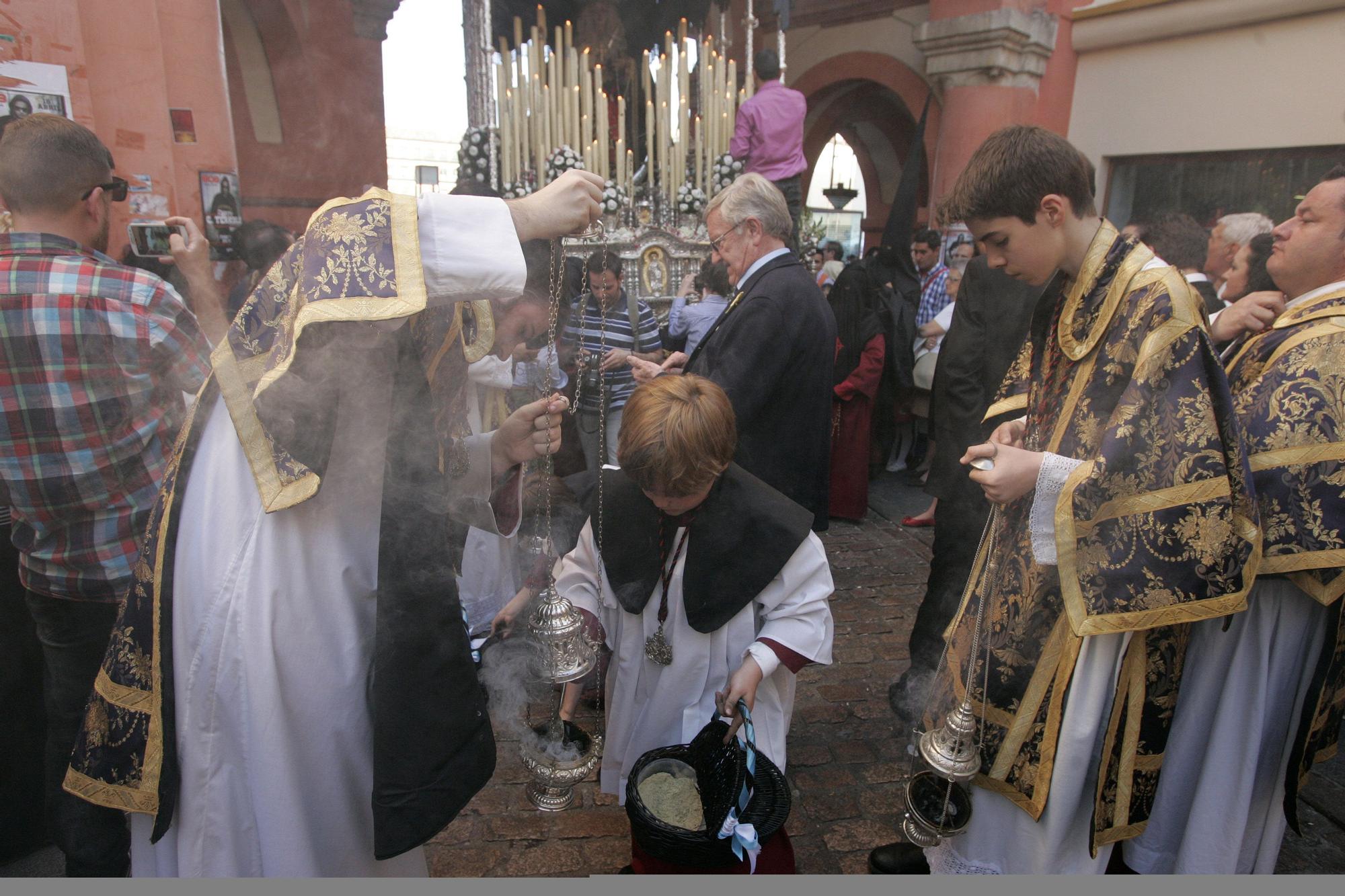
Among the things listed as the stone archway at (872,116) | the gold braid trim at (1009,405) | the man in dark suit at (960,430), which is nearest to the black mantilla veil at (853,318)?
the man in dark suit at (960,430)

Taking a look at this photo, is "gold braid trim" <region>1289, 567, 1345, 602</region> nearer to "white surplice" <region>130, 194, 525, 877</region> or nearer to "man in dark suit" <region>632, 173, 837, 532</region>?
"man in dark suit" <region>632, 173, 837, 532</region>

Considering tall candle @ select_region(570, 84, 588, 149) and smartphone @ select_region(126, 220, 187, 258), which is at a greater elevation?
tall candle @ select_region(570, 84, 588, 149)

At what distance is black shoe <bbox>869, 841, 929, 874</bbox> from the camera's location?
7.48 feet

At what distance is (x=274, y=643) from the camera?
1.26 metres

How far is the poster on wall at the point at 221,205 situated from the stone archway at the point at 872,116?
22.4 ft

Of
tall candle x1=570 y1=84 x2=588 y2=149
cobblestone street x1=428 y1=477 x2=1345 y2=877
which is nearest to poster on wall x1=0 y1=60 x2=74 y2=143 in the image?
cobblestone street x1=428 y1=477 x2=1345 y2=877

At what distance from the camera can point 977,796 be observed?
180 cm

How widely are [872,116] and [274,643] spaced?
33.6 ft

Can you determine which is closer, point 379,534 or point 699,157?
point 379,534

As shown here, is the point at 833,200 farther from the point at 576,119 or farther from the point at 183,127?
the point at 183,127

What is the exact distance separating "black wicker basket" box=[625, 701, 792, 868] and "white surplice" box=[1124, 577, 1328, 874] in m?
0.89

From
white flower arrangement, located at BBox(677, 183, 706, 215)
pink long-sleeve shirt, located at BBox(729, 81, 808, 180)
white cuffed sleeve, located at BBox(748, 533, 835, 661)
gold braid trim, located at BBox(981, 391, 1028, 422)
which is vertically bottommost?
white cuffed sleeve, located at BBox(748, 533, 835, 661)

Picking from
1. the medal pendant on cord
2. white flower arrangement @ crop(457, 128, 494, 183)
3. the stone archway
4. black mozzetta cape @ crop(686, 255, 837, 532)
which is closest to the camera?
the medal pendant on cord

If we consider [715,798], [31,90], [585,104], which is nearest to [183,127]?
[31,90]
